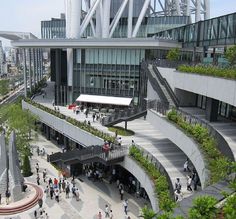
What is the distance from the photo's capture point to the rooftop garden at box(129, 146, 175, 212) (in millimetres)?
19264

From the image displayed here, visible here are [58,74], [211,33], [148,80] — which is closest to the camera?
[211,33]

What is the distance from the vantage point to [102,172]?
118 feet

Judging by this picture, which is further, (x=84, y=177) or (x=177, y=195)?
(x=84, y=177)

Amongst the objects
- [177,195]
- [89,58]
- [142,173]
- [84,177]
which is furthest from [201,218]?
[89,58]

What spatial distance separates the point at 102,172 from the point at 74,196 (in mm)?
6126

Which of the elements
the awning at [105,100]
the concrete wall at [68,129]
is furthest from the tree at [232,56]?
the awning at [105,100]

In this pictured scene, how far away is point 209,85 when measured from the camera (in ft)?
78.7

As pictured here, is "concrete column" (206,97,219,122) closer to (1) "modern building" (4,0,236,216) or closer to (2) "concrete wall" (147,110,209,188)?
(1) "modern building" (4,0,236,216)

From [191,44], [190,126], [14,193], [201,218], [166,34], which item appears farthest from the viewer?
[166,34]

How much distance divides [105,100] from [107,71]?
17.8ft

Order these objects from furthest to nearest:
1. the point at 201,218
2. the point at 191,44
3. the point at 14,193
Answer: the point at 191,44, the point at 14,193, the point at 201,218

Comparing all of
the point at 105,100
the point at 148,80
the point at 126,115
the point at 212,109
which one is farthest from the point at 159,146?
the point at 105,100

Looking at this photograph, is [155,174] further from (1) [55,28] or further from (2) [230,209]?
(1) [55,28]

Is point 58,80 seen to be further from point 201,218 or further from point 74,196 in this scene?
point 201,218
